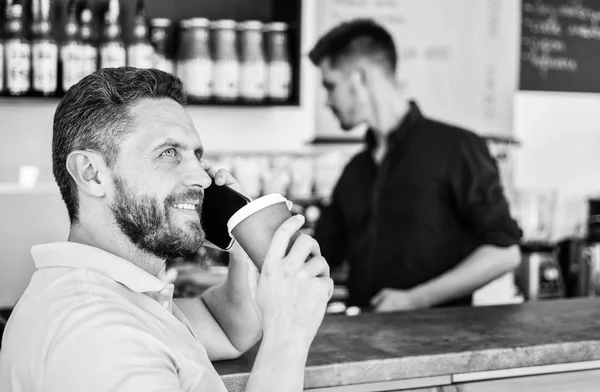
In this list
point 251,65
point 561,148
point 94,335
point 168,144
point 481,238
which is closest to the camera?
point 94,335

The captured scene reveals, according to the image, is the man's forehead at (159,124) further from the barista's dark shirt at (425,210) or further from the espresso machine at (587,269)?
the espresso machine at (587,269)

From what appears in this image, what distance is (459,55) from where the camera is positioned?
14.4 feet

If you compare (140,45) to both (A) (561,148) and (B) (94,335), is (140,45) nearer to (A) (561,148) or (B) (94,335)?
(B) (94,335)

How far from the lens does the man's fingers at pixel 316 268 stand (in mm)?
1146

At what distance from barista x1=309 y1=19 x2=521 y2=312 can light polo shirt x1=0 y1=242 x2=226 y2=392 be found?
1243 mm

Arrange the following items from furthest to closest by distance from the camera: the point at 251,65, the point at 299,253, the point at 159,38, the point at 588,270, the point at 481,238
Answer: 1. the point at 588,270
2. the point at 251,65
3. the point at 159,38
4. the point at 481,238
5. the point at 299,253

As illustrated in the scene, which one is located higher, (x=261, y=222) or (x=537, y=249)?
(x=261, y=222)

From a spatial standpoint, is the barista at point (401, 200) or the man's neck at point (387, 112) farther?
the man's neck at point (387, 112)

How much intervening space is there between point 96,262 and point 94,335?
17cm

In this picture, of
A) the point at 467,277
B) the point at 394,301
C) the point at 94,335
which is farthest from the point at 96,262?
the point at 467,277

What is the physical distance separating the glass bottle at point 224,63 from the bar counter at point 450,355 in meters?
1.76

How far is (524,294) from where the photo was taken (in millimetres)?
4000

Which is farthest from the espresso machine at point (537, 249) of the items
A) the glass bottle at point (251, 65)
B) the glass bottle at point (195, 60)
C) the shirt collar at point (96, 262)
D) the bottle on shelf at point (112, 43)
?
the shirt collar at point (96, 262)

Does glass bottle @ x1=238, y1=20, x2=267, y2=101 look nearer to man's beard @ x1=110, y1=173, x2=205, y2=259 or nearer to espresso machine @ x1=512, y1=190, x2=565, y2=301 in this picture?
espresso machine @ x1=512, y1=190, x2=565, y2=301
